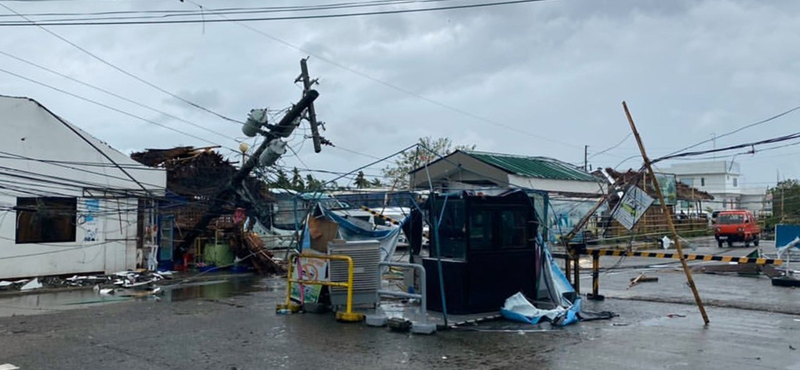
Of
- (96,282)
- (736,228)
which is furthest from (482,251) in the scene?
(736,228)

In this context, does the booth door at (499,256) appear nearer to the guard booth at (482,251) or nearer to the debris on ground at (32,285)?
the guard booth at (482,251)

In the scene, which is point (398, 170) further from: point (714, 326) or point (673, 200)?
point (714, 326)

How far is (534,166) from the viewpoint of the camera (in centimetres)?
1977

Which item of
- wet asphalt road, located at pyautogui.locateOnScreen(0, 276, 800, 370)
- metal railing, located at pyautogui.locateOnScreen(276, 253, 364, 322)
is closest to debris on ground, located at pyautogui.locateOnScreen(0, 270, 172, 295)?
wet asphalt road, located at pyautogui.locateOnScreen(0, 276, 800, 370)

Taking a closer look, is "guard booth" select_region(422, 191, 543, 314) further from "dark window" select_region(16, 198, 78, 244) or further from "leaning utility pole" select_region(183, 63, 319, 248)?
"dark window" select_region(16, 198, 78, 244)

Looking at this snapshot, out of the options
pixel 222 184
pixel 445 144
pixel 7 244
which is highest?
pixel 445 144

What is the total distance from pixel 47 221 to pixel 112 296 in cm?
495

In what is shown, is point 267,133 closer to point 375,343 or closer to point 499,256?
point 499,256

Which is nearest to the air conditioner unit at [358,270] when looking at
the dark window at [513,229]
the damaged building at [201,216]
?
the dark window at [513,229]

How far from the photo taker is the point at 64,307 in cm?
1397

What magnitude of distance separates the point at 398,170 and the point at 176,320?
41.5 meters

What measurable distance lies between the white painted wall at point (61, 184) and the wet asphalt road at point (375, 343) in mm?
6764

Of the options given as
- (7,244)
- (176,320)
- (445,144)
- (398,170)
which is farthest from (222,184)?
(445,144)

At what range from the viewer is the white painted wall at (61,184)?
1828 cm
